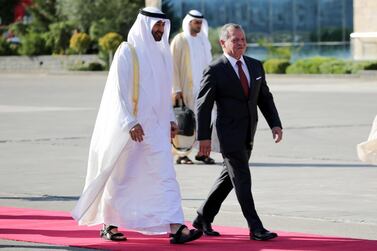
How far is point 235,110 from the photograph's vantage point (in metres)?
9.48

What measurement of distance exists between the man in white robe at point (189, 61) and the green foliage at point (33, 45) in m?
43.4

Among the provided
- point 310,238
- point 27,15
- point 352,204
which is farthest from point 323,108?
point 27,15

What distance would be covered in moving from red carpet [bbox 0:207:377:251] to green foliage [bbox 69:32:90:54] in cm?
4537

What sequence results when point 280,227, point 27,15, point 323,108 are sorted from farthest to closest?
point 27,15 < point 323,108 < point 280,227

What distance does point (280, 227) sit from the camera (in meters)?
10.4

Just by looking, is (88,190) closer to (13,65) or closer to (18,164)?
(18,164)

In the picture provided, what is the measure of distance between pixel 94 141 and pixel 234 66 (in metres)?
1.29

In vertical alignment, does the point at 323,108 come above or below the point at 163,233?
below

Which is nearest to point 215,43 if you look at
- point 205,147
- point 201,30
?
point 201,30

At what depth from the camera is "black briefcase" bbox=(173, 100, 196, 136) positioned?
1512 cm

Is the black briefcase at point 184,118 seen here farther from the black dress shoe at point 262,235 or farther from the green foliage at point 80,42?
the green foliage at point 80,42

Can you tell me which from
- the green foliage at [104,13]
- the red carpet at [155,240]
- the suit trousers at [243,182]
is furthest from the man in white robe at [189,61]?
the green foliage at [104,13]

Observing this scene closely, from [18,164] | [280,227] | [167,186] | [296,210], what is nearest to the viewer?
[167,186]

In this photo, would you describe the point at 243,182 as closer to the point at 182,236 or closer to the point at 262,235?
the point at 262,235
